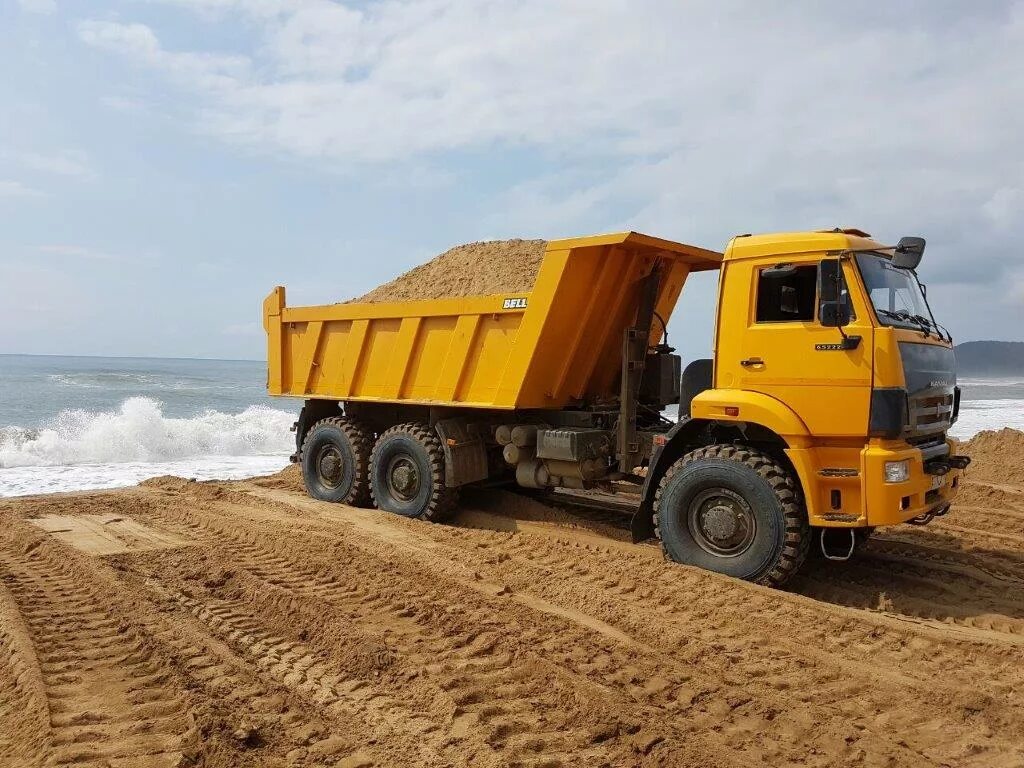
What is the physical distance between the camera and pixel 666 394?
769cm

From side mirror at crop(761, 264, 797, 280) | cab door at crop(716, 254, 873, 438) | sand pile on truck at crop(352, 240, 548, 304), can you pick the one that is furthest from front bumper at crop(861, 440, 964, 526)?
sand pile on truck at crop(352, 240, 548, 304)

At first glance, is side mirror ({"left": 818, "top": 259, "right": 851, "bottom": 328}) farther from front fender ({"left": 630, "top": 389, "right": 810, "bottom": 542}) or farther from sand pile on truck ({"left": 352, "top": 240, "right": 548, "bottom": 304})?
sand pile on truck ({"left": 352, "top": 240, "right": 548, "bottom": 304})

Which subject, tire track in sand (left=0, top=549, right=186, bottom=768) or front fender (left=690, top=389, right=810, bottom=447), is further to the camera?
front fender (left=690, top=389, right=810, bottom=447)

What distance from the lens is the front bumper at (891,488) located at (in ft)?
16.8

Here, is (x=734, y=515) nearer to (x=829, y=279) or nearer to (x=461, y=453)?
(x=829, y=279)

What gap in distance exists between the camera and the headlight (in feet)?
16.8

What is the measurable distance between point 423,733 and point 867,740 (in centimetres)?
205

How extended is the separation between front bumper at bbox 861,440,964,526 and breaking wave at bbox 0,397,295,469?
1345 cm

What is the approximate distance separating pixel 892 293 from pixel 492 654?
3861 millimetres

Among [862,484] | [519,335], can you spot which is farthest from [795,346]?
[519,335]

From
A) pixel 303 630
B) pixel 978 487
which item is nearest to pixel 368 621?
pixel 303 630

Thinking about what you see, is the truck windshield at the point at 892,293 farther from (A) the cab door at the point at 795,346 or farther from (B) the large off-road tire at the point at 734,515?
(B) the large off-road tire at the point at 734,515

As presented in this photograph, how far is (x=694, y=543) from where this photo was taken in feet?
19.6

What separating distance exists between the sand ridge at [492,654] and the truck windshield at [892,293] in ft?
6.70
